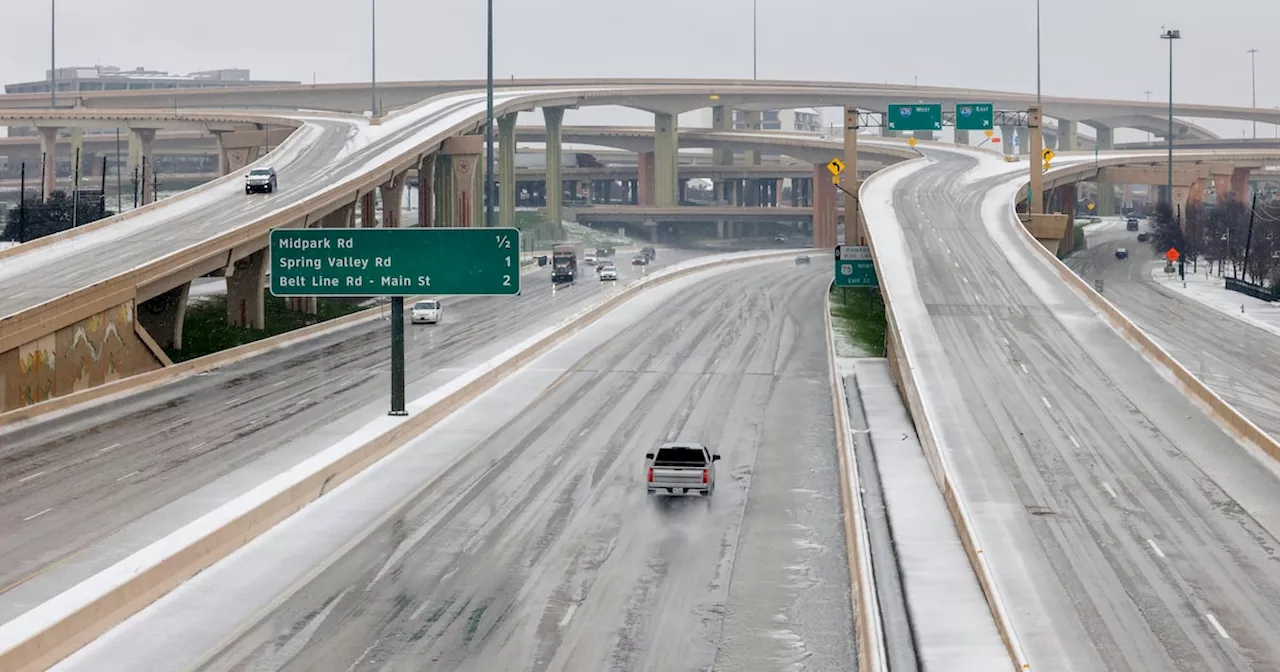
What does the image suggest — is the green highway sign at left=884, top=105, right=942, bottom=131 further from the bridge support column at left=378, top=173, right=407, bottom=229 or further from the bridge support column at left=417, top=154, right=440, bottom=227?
the bridge support column at left=417, top=154, right=440, bottom=227

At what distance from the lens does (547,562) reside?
32.8 meters

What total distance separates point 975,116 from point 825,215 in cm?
8431

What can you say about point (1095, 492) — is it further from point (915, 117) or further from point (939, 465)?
point (915, 117)

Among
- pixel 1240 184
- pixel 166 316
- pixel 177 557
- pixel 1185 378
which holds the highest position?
pixel 1240 184

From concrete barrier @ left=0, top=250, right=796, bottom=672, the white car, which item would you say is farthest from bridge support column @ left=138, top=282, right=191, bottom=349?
Answer: concrete barrier @ left=0, top=250, right=796, bottom=672

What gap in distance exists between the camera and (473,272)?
5012 cm

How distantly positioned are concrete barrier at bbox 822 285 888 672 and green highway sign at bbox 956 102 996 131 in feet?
170

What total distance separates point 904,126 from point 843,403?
1995 inches

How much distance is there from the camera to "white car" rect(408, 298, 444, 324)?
280ft

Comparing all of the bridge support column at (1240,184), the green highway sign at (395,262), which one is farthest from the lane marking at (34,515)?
the bridge support column at (1240,184)

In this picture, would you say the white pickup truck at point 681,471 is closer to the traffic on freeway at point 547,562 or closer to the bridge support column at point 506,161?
the traffic on freeway at point 547,562

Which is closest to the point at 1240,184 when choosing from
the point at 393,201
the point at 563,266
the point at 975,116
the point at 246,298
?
the point at 975,116

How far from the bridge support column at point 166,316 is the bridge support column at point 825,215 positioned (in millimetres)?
→ 116238

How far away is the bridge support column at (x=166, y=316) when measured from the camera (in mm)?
69637
